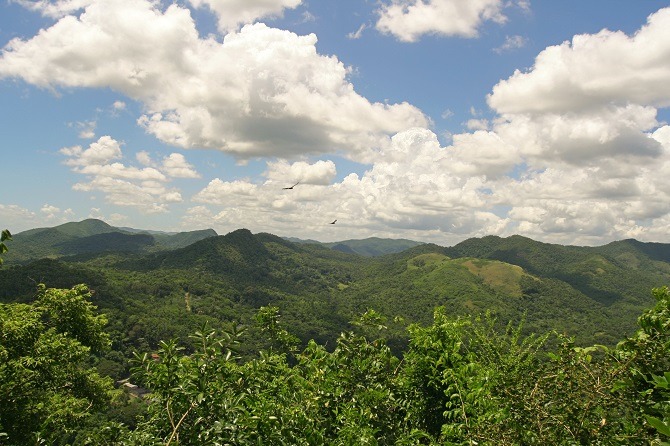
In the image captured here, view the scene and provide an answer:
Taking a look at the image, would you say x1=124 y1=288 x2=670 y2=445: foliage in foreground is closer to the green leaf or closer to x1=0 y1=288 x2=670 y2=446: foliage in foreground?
x1=0 y1=288 x2=670 y2=446: foliage in foreground

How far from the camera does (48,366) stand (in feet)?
48.6

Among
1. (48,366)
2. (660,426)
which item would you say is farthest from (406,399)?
(48,366)

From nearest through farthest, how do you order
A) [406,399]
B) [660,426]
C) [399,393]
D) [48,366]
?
[660,426] → [406,399] → [399,393] → [48,366]

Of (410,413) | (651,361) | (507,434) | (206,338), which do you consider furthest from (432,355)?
(206,338)

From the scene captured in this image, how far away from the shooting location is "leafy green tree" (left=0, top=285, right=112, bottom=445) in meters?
13.0

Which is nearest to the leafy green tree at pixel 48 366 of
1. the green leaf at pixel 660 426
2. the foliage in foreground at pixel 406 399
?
the foliage in foreground at pixel 406 399

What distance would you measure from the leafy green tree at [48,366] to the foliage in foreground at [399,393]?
27.9 ft

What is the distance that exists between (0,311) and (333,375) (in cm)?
1504

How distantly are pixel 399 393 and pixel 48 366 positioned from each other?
1459 cm

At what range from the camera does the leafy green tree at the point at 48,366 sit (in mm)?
12953

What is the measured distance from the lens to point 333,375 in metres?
7.32

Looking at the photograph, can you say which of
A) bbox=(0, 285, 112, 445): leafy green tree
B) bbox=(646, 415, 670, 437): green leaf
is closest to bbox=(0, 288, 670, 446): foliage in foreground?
bbox=(646, 415, 670, 437): green leaf

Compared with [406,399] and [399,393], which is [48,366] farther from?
[406,399]

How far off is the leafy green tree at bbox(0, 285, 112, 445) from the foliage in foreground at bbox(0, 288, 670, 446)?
335 inches
